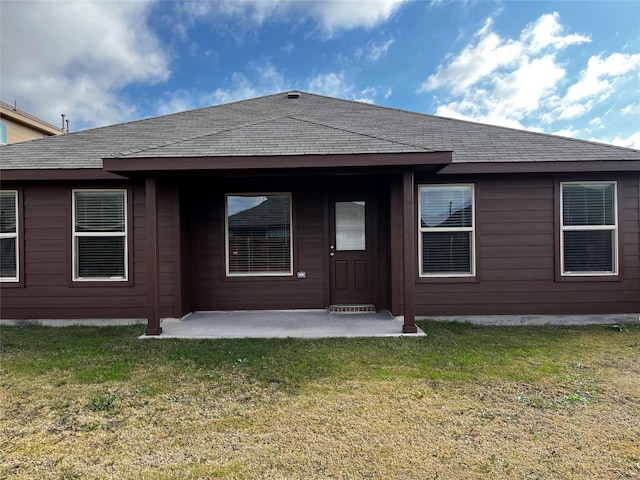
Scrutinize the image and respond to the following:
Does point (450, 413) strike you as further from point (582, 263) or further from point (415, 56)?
point (415, 56)

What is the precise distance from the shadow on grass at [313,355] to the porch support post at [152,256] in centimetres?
34

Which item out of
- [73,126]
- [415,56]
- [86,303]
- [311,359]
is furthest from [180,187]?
[73,126]

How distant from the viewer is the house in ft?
17.2

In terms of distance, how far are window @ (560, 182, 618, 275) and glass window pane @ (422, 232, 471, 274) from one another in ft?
4.63

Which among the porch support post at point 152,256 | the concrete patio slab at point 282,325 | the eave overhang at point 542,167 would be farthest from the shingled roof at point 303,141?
the concrete patio slab at point 282,325

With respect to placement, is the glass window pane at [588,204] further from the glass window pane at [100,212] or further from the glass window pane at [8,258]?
the glass window pane at [8,258]

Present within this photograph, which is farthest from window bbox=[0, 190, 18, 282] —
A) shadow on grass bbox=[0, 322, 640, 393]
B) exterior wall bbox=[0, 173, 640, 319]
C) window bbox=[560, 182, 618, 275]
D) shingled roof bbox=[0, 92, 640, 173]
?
window bbox=[560, 182, 618, 275]

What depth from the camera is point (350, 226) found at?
5977mm

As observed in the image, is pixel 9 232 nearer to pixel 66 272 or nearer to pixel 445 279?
pixel 66 272

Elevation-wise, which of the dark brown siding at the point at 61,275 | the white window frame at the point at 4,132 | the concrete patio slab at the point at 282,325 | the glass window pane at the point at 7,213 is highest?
the white window frame at the point at 4,132

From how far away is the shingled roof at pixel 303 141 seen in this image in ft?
14.6

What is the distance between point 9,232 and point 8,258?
0.39 m

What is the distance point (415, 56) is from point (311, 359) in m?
14.8

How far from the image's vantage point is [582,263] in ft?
17.7
